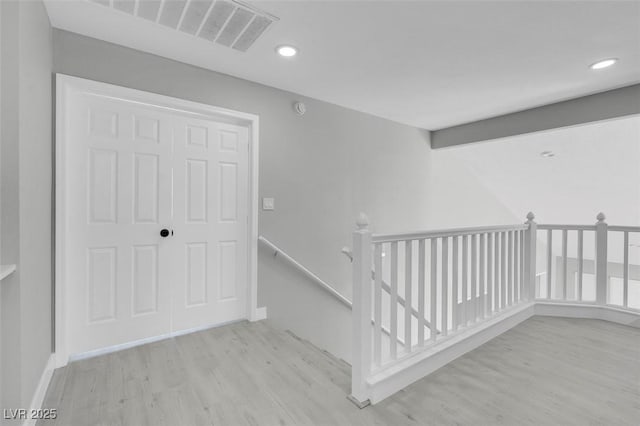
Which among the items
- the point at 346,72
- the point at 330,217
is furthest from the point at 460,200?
the point at 346,72

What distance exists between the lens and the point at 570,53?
2.32 m

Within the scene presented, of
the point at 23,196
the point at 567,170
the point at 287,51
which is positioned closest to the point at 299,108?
the point at 287,51

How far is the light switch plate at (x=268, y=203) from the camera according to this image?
9.55ft

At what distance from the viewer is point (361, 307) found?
1.67m

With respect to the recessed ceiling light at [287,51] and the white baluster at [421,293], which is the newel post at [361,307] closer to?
the white baluster at [421,293]

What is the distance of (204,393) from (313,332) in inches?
63.3

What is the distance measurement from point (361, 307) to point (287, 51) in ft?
6.35

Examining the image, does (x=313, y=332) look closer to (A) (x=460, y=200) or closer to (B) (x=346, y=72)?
(B) (x=346, y=72)

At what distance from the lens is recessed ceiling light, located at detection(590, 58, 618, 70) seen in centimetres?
243

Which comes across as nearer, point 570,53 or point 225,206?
point 570,53

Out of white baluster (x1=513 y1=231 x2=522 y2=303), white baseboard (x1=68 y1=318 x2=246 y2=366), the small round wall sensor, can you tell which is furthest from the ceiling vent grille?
white baluster (x1=513 y1=231 x2=522 y2=303)

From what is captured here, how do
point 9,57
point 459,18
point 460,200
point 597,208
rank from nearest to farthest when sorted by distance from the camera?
point 9,57
point 459,18
point 597,208
point 460,200

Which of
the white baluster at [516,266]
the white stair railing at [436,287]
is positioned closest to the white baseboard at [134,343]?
the white stair railing at [436,287]

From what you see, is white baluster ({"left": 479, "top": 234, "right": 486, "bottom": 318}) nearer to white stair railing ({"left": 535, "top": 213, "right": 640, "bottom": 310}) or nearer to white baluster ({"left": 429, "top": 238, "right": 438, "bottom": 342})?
white baluster ({"left": 429, "top": 238, "right": 438, "bottom": 342})
